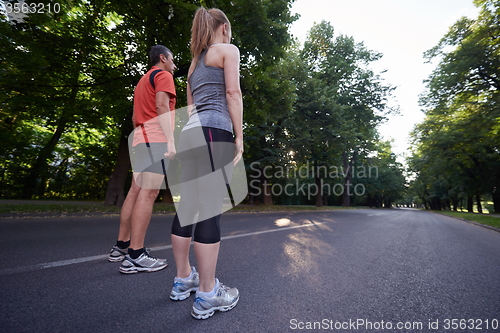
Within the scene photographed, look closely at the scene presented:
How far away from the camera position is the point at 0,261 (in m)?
2.34

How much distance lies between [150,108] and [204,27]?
1.09 metres

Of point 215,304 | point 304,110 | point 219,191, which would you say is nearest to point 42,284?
point 215,304

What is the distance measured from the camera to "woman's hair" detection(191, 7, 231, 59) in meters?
1.82

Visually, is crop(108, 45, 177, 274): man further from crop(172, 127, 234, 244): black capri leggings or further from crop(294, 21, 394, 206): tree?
crop(294, 21, 394, 206): tree

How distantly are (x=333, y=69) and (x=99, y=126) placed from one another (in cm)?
1894

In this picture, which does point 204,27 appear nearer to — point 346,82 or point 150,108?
point 150,108

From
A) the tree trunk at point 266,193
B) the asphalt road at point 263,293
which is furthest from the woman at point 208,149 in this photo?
the tree trunk at point 266,193

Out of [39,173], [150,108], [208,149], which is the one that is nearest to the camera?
[208,149]

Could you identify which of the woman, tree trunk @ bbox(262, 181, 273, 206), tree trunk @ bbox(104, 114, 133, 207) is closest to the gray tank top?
the woman

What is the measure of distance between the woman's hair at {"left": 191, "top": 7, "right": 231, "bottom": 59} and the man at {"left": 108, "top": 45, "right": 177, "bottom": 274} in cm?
69

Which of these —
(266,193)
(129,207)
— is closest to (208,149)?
(129,207)

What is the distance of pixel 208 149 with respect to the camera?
1.65m

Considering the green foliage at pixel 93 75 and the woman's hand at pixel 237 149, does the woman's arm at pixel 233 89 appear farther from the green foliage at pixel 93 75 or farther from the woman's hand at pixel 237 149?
the green foliage at pixel 93 75

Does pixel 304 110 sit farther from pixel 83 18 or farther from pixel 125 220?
pixel 125 220
